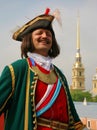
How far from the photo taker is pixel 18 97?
9.45ft

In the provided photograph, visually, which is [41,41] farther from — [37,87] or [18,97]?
[18,97]

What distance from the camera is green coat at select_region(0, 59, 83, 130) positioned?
2830mm

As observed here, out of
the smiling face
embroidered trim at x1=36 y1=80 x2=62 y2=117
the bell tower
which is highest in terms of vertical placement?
the smiling face

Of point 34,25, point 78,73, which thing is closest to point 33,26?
point 34,25

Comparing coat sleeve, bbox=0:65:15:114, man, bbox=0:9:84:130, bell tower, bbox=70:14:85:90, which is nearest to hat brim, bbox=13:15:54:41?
man, bbox=0:9:84:130

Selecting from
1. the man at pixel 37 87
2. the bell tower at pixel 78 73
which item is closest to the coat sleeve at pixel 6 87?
the man at pixel 37 87

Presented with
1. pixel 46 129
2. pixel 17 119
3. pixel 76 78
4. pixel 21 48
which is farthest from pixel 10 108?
pixel 76 78

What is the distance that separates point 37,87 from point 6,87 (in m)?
0.23

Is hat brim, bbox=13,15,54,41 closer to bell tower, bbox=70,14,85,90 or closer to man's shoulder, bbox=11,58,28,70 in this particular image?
man's shoulder, bbox=11,58,28,70

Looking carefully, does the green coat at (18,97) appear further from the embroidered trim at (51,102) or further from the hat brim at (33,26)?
the hat brim at (33,26)

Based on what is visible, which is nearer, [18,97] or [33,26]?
[18,97]

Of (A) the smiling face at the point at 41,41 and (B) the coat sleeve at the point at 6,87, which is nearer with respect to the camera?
(B) the coat sleeve at the point at 6,87

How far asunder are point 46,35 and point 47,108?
541 mm

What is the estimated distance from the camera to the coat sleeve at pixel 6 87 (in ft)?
9.29
